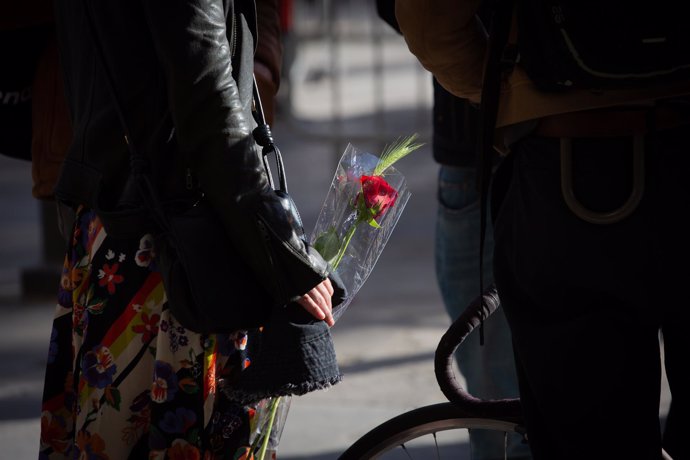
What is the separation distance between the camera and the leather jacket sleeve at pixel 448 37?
2.14 meters

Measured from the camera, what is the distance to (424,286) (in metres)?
6.29

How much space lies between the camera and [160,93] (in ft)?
6.98

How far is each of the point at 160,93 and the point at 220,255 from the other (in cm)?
33

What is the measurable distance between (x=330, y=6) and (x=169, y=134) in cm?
739

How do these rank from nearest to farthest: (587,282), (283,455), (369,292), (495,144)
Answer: (587,282) → (495,144) → (283,455) → (369,292)

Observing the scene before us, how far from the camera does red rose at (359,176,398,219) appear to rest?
7.51 ft

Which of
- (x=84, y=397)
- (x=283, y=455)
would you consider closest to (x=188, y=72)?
(x=84, y=397)

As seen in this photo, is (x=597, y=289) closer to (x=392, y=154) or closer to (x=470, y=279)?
(x=392, y=154)

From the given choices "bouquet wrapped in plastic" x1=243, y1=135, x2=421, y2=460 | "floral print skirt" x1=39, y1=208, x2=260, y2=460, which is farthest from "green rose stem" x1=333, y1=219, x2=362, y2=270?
"floral print skirt" x1=39, y1=208, x2=260, y2=460

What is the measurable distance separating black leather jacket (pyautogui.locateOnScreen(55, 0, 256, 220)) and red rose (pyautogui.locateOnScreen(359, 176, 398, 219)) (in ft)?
0.89

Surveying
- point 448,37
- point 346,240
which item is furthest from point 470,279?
point 448,37

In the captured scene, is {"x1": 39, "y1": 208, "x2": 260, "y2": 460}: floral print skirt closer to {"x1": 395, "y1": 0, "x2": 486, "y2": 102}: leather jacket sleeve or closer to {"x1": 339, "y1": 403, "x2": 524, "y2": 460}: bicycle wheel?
{"x1": 339, "y1": 403, "x2": 524, "y2": 460}: bicycle wheel

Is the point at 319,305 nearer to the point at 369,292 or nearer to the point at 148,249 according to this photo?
the point at 148,249

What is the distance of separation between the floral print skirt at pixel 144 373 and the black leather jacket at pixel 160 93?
5.9 inches
